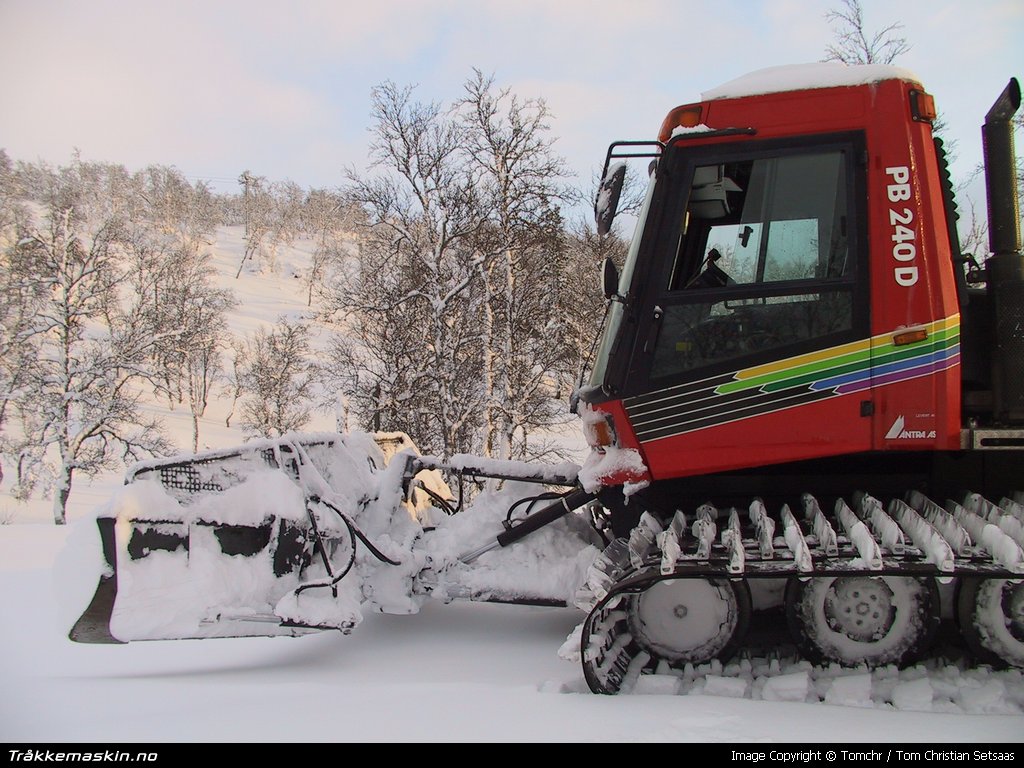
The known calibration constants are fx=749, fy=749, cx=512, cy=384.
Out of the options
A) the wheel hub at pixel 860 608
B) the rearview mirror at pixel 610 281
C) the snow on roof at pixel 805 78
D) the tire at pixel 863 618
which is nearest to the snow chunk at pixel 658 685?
the tire at pixel 863 618

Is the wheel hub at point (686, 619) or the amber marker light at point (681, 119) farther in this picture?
the amber marker light at point (681, 119)

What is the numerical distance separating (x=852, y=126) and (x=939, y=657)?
8.39ft

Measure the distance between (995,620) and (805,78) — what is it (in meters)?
2.67

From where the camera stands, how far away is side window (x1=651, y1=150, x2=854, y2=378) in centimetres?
358

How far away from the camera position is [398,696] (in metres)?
3.38

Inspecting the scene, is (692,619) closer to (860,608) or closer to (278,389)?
(860,608)

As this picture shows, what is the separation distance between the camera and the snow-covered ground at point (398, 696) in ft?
9.41

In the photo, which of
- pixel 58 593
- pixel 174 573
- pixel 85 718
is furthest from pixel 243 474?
pixel 85 718

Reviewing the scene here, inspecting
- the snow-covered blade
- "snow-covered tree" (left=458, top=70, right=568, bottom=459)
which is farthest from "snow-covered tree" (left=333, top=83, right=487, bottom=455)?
the snow-covered blade

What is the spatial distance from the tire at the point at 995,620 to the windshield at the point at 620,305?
1946mm

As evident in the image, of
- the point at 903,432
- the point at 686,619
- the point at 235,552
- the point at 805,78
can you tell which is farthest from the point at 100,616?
the point at 805,78

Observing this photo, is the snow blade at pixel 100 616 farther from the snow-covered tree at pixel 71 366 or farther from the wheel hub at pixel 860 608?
the snow-covered tree at pixel 71 366

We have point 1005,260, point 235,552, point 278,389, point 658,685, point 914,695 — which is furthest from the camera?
point 278,389

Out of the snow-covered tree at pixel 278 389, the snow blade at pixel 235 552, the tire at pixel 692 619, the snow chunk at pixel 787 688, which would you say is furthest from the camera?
the snow-covered tree at pixel 278 389
